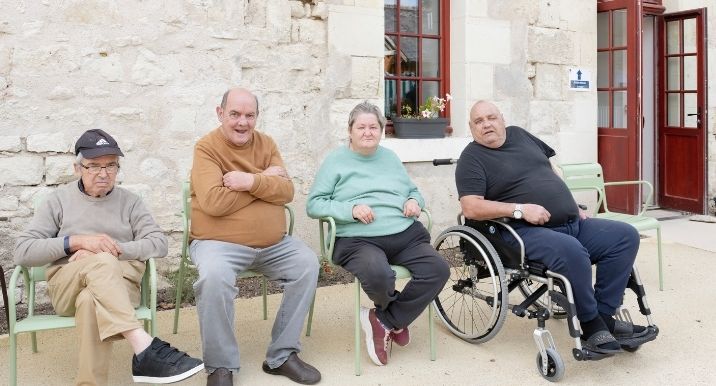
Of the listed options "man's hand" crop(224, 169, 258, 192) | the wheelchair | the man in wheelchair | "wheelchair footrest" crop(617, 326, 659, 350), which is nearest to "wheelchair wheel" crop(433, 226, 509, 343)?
the wheelchair

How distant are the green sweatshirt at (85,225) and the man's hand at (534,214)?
1619 mm

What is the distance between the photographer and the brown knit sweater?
3314 millimetres

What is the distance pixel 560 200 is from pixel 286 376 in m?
1.54

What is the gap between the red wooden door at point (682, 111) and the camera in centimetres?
721

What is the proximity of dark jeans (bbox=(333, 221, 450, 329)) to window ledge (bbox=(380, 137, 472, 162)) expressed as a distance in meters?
2.14

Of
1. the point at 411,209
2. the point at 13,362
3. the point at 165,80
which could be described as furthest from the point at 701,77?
the point at 13,362

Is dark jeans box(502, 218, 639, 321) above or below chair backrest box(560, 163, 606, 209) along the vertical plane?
below

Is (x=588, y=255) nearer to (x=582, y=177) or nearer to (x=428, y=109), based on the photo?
(x=582, y=177)

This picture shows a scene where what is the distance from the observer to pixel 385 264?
334cm

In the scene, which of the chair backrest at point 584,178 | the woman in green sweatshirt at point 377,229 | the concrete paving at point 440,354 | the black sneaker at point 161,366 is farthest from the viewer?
the chair backrest at point 584,178

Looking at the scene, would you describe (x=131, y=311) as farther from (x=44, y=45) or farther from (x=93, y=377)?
(x=44, y=45)

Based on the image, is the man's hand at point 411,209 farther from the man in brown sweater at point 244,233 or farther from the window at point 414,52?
the window at point 414,52

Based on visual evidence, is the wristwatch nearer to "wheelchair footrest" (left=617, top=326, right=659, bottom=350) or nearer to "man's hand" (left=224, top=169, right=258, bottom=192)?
"wheelchair footrest" (left=617, top=326, right=659, bottom=350)

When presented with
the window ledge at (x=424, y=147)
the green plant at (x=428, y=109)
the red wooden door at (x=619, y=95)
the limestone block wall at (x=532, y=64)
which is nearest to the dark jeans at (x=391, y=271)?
the window ledge at (x=424, y=147)
